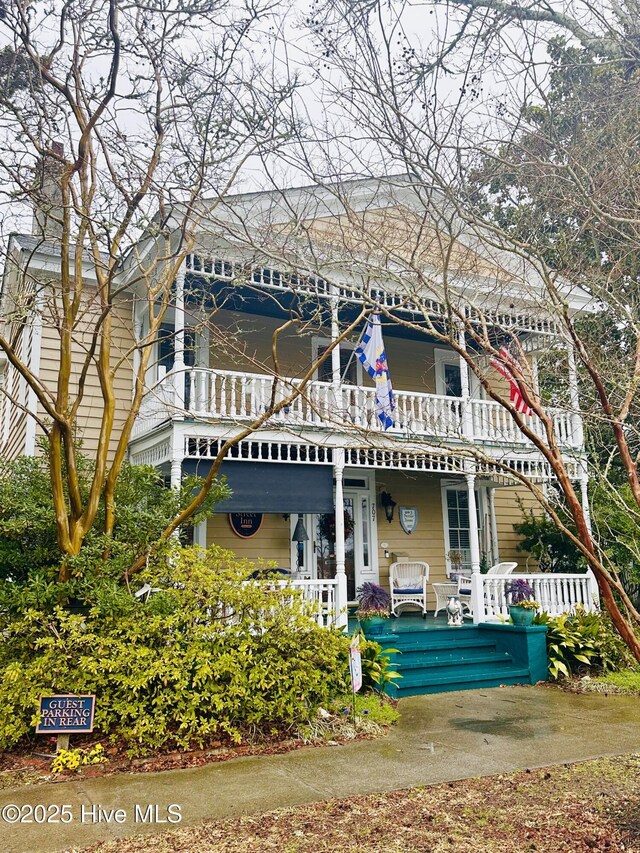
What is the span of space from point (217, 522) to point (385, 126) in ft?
25.7

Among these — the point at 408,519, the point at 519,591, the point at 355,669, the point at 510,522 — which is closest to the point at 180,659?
the point at 355,669

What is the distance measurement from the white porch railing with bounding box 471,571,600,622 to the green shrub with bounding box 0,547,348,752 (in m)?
4.32

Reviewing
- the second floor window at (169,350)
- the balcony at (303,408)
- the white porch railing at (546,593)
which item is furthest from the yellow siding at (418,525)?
the second floor window at (169,350)

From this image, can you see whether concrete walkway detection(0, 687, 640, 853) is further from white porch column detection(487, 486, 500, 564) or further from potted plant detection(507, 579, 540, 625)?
white porch column detection(487, 486, 500, 564)

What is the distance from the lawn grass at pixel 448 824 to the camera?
414 centimetres

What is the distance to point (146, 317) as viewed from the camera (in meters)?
11.8

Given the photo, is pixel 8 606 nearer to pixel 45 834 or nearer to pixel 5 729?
pixel 5 729

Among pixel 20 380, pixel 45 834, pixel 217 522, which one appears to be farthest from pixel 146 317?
pixel 45 834

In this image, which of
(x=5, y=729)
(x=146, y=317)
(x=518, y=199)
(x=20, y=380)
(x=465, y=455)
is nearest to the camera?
(x=465, y=455)

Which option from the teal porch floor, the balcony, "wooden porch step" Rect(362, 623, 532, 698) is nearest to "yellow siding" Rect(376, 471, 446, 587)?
the teal porch floor

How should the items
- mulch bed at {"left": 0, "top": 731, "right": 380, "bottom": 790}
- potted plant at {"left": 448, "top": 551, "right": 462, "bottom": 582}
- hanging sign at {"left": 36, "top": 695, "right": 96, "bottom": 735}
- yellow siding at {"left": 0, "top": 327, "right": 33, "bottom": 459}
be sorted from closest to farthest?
1. mulch bed at {"left": 0, "top": 731, "right": 380, "bottom": 790}
2. hanging sign at {"left": 36, "top": 695, "right": 96, "bottom": 735}
3. yellow siding at {"left": 0, "top": 327, "right": 33, "bottom": 459}
4. potted plant at {"left": 448, "top": 551, "right": 462, "bottom": 582}

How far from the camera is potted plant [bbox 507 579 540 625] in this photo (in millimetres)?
9906

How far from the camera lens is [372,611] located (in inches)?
359

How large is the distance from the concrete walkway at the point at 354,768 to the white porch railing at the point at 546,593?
278 centimetres
